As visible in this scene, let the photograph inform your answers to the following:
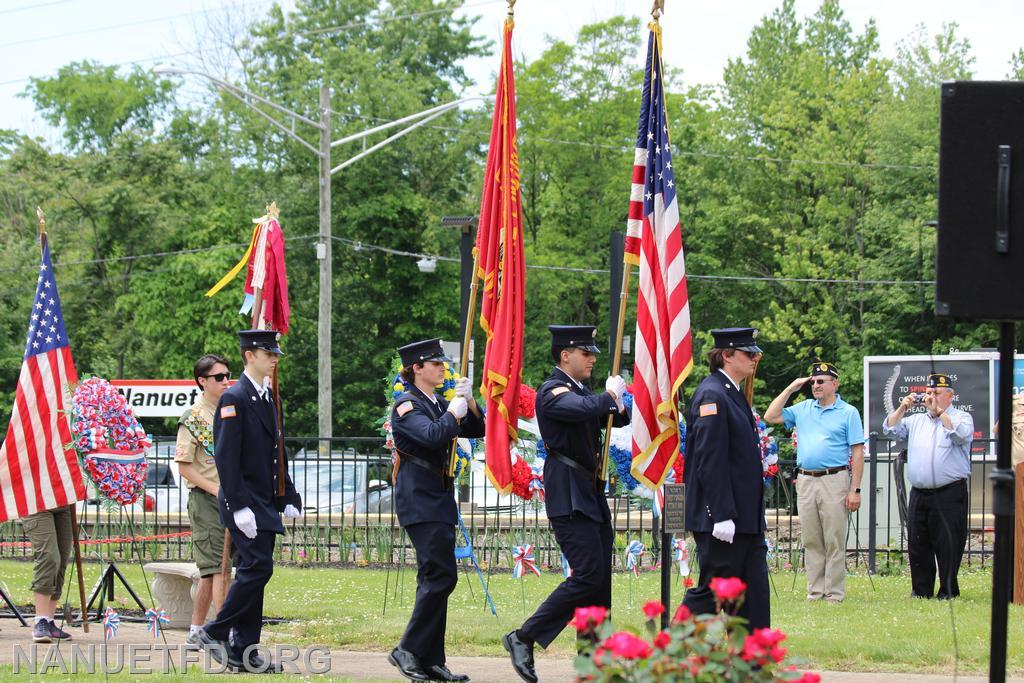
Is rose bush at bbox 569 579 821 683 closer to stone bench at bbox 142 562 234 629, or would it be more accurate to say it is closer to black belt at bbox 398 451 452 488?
black belt at bbox 398 451 452 488

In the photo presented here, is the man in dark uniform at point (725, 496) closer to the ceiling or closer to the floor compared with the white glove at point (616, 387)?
closer to the floor

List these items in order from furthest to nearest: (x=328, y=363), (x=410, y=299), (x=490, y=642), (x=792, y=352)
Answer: (x=410, y=299) < (x=792, y=352) < (x=328, y=363) < (x=490, y=642)

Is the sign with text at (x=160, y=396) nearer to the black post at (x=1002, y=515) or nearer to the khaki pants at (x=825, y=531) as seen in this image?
the khaki pants at (x=825, y=531)

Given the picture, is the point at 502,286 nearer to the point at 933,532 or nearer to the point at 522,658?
the point at 522,658

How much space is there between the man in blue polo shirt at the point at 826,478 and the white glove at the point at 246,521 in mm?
5492

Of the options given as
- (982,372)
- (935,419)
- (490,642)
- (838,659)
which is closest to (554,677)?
(490,642)

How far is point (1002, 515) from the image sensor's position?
5535 mm

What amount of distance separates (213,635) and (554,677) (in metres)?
2.08

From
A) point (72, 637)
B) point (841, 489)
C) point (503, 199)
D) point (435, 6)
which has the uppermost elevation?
point (435, 6)

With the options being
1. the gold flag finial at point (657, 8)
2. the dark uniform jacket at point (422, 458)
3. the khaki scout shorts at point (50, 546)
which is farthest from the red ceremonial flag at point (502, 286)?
the khaki scout shorts at point (50, 546)

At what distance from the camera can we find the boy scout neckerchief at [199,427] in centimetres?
914

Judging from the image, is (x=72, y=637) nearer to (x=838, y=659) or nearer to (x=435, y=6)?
(x=838, y=659)

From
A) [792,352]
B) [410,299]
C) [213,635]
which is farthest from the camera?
[410,299]

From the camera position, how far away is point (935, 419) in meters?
11.8
